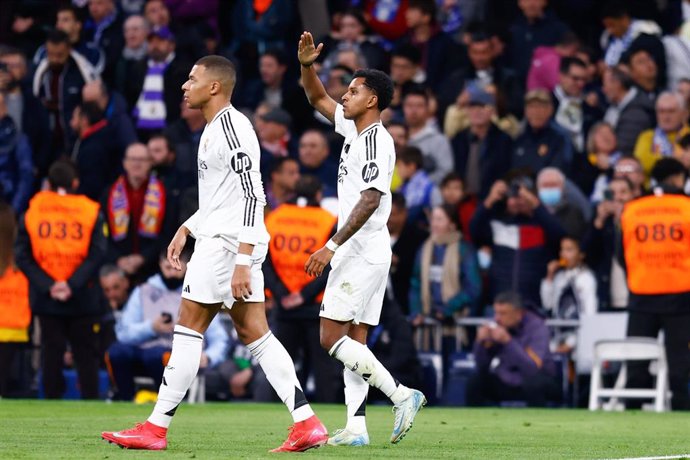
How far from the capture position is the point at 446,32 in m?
21.3

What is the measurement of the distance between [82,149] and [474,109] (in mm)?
4861

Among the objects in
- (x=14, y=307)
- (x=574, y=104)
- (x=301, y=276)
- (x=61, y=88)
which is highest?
(x=61, y=88)

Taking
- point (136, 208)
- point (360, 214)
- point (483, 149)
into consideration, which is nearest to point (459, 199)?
point (483, 149)

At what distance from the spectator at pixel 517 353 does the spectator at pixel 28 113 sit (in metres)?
6.65

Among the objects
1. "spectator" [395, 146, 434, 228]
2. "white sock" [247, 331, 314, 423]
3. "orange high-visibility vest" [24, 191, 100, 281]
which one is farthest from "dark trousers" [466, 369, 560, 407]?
"white sock" [247, 331, 314, 423]

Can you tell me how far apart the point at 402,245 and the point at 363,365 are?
7.82m

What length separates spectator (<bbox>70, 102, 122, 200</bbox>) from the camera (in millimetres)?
19406

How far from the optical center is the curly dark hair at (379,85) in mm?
10094

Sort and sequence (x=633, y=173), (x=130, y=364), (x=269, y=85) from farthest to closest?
(x=269, y=85) → (x=633, y=173) → (x=130, y=364)

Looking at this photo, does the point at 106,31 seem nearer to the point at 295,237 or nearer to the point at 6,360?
the point at 6,360

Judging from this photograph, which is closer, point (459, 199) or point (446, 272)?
point (446, 272)

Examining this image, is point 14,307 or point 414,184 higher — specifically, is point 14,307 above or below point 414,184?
below

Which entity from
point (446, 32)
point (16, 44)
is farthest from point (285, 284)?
point (16, 44)

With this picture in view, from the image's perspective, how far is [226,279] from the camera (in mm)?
9211
